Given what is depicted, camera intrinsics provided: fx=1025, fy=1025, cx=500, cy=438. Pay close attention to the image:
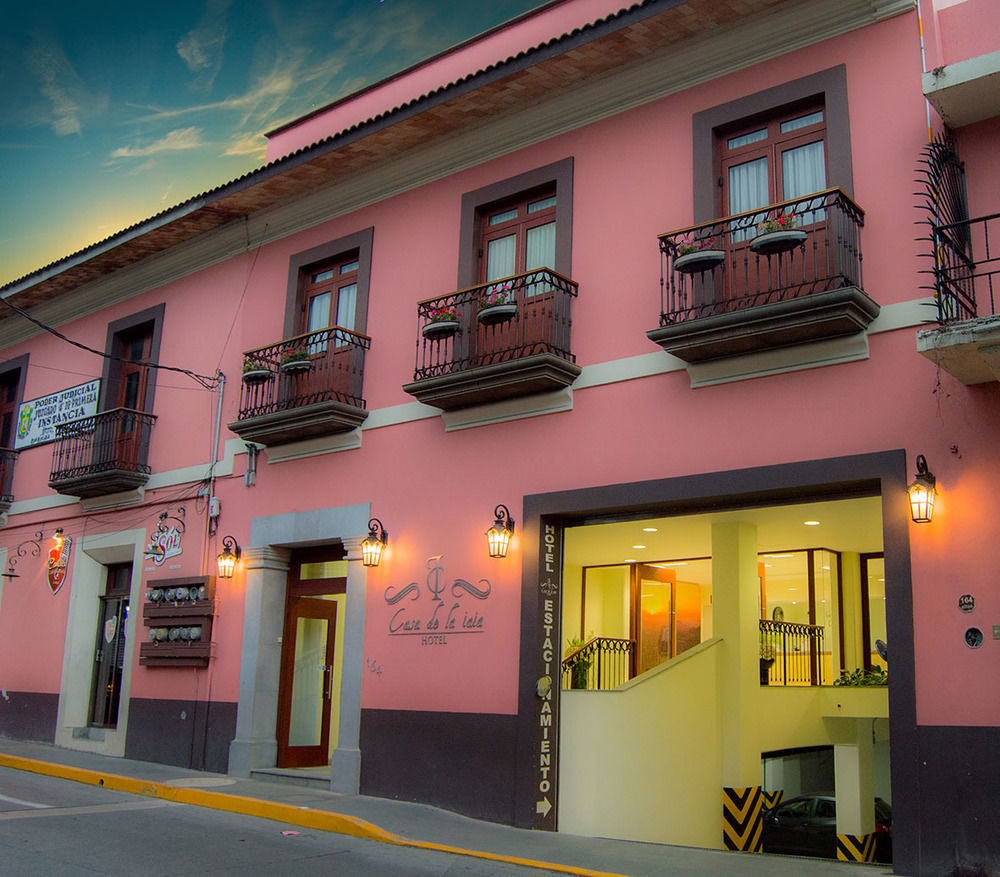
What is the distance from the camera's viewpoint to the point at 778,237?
31.1 ft

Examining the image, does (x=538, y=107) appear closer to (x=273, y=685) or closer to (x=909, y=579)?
(x=909, y=579)

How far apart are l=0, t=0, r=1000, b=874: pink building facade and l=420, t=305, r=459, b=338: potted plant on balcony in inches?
2.9

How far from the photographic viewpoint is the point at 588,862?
29.1 feet

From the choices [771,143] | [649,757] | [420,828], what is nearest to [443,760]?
[420,828]

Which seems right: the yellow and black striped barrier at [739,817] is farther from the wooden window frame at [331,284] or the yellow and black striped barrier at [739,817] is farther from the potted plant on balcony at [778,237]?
the wooden window frame at [331,284]

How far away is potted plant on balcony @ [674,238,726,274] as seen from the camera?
9875 mm

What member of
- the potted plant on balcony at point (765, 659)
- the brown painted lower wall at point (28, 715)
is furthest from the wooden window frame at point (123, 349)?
the potted plant on balcony at point (765, 659)

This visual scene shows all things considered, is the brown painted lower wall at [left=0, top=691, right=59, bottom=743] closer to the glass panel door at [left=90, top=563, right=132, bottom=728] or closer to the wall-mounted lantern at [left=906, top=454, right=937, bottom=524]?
the glass panel door at [left=90, top=563, right=132, bottom=728]

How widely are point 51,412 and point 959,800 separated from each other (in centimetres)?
1630

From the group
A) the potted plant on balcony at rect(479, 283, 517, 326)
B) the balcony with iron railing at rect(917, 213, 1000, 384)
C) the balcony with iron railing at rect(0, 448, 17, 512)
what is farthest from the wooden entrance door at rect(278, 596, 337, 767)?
the balcony with iron railing at rect(917, 213, 1000, 384)

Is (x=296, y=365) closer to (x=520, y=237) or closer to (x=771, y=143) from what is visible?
(x=520, y=237)

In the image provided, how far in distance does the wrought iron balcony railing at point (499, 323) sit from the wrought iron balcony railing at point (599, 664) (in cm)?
420

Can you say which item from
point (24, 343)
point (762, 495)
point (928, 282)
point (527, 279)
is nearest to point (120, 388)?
point (24, 343)

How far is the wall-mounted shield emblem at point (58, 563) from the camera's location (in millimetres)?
17766
